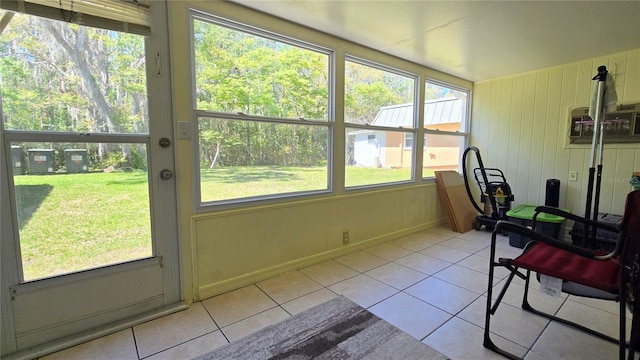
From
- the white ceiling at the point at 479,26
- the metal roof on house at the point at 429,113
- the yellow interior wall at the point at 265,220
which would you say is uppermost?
the white ceiling at the point at 479,26

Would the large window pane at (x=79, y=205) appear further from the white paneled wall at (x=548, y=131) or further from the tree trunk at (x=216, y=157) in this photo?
the white paneled wall at (x=548, y=131)

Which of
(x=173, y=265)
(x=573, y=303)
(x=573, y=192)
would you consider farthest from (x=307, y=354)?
(x=573, y=192)

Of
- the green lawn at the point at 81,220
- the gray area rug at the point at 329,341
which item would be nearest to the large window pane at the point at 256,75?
the green lawn at the point at 81,220

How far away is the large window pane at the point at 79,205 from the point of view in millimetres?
1603

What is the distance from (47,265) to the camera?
5.45 ft

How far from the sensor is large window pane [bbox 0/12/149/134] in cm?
154

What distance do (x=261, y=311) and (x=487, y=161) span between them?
391 cm

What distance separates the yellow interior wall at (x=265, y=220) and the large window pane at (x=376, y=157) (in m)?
0.14

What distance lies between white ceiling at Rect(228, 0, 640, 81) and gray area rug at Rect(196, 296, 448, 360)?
225 cm

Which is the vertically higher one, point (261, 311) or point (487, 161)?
point (487, 161)

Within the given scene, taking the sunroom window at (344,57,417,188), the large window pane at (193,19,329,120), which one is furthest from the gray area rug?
the large window pane at (193,19,329,120)

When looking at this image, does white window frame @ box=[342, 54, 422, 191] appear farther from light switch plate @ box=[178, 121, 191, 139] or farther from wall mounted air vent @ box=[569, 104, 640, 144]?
wall mounted air vent @ box=[569, 104, 640, 144]

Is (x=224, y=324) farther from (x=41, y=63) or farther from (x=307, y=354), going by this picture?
(x=41, y=63)

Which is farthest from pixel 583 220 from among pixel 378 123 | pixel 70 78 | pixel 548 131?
pixel 70 78
